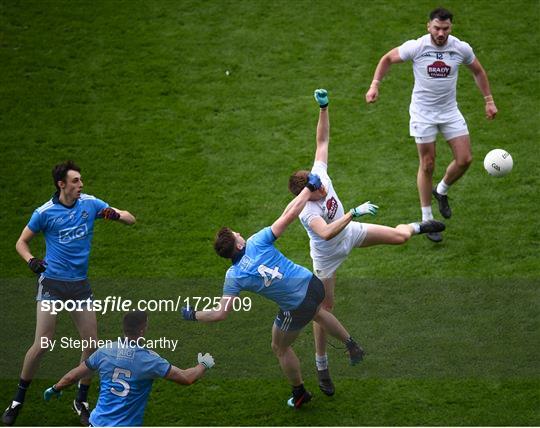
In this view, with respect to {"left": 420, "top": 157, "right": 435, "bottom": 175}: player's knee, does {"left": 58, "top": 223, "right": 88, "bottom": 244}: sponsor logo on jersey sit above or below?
below

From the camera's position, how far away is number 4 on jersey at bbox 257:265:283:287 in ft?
29.9

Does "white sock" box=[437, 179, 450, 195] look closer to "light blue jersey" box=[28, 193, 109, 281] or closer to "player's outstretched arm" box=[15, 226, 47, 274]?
"light blue jersey" box=[28, 193, 109, 281]

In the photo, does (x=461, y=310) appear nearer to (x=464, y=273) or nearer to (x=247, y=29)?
(x=464, y=273)

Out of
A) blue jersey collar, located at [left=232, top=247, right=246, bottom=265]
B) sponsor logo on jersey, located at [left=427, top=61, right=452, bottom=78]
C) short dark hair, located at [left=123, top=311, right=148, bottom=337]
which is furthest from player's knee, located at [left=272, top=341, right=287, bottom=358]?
sponsor logo on jersey, located at [left=427, top=61, right=452, bottom=78]

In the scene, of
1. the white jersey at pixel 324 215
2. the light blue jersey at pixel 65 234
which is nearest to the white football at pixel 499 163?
the white jersey at pixel 324 215

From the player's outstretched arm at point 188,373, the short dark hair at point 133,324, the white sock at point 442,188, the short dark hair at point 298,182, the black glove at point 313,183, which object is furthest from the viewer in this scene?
the white sock at point 442,188

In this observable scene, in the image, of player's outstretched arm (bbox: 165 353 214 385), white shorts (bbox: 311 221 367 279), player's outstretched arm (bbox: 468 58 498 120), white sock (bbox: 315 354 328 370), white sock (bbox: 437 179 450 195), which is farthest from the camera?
white sock (bbox: 437 179 450 195)

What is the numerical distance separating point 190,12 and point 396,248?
6.11 m

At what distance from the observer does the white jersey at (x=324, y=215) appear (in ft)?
31.6

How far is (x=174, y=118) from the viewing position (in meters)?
14.1

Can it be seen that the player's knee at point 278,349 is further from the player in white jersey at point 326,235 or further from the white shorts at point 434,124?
the white shorts at point 434,124

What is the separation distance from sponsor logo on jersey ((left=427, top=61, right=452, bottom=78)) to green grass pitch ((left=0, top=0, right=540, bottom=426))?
1854 mm

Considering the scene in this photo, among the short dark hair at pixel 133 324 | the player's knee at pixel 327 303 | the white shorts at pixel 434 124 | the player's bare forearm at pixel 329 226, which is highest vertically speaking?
the white shorts at pixel 434 124

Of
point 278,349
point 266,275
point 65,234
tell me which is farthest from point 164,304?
point 266,275
